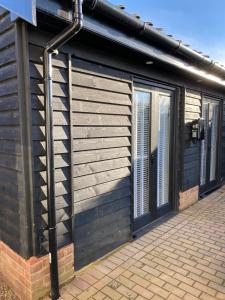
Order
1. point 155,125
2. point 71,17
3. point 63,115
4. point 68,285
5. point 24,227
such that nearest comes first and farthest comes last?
point 71,17
point 24,227
point 63,115
point 68,285
point 155,125

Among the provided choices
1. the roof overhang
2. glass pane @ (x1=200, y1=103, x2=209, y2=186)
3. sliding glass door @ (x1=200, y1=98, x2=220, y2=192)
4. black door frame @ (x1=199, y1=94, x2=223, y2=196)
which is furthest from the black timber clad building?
black door frame @ (x1=199, y1=94, x2=223, y2=196)

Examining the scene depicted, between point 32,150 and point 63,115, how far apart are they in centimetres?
41

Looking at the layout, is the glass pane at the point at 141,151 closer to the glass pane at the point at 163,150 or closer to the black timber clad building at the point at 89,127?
the black timber clad building at the point at 89,127

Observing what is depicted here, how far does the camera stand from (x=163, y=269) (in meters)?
2.36

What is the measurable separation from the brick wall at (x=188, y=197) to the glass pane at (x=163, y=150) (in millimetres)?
297

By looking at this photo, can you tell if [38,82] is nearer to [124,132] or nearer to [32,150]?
[32,150]

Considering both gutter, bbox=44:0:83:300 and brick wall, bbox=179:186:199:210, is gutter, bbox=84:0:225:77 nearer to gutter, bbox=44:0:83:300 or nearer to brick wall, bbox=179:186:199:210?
gutter, bbox=44:0:83:300

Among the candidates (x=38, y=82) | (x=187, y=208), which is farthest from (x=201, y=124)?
(x=38, y=82)

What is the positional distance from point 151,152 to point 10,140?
1.94 metres

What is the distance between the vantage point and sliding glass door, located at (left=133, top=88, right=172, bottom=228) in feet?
10.1

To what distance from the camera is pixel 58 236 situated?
6.73 ft

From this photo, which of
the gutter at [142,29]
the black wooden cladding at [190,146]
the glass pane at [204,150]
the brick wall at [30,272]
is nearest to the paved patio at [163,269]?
the brick wall at [30,272]

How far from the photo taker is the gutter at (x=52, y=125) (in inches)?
64.9

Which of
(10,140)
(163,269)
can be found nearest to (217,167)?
(163,269)
